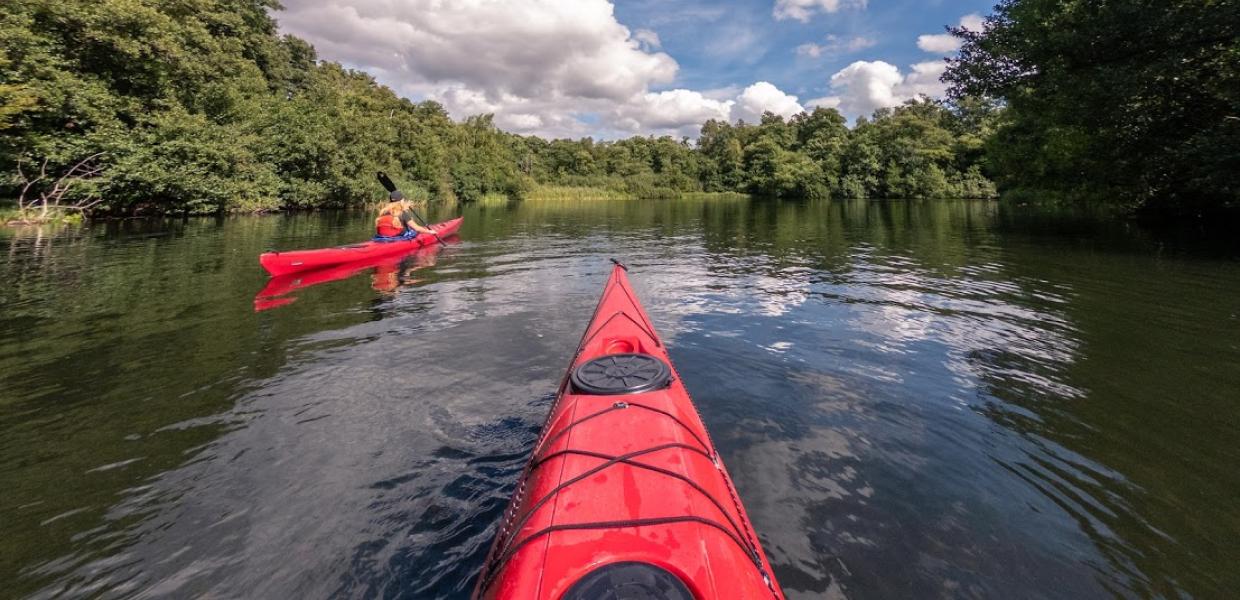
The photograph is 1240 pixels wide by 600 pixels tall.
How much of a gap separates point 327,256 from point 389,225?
2.58m

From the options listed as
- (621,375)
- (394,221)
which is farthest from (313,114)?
(621,375)

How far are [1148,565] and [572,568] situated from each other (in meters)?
3.50

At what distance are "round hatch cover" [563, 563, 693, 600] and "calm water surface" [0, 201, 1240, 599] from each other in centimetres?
138

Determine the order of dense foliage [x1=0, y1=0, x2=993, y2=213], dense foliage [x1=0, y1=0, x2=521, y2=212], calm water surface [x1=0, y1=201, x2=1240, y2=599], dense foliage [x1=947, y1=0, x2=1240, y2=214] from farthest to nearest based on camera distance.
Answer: dense foliage [x1=0, y1=0, x2=993, y2=213] → dense foliage [x1=0, y1=0, x2=521, y2=212] → dense foliage [x1=947, y1=0, x2=1240, y2=214] → calm water surface [x1=0, y1=201, x2=1240, y2=599]

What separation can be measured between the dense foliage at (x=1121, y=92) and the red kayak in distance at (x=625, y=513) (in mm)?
17776

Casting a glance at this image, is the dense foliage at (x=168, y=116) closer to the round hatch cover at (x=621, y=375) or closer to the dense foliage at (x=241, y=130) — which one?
the dense foliage at (x=241, y=130)

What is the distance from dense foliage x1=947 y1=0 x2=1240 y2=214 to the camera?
13.1 metres

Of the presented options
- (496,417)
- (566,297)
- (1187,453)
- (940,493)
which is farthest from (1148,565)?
(566,297)

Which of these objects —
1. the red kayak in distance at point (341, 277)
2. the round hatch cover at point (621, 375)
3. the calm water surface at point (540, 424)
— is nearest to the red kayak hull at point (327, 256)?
the red kayak in distance at point (341, 277)

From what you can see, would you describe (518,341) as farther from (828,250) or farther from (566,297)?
(828,250)

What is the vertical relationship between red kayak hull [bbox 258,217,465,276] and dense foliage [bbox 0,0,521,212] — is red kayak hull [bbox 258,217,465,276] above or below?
below

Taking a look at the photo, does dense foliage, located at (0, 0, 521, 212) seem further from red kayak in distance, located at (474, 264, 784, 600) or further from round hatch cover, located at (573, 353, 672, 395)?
red kayak in distance, located at (474, 264, 784, 600)

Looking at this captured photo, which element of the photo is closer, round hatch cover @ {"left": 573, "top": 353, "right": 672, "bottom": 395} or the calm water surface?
the calm water surface

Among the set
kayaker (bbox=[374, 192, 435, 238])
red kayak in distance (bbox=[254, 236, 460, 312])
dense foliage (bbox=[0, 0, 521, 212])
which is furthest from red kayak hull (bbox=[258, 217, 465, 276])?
dense foliage (bbox=[0, 0, 521, 212])
